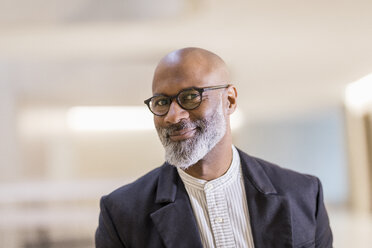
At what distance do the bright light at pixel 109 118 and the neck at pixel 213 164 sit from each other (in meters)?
2.35

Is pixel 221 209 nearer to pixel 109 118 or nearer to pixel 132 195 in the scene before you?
pixel 132 195

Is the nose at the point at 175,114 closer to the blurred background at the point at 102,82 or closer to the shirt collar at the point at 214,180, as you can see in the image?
the shirt collar at the point at 214,180

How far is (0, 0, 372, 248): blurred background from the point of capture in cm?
310

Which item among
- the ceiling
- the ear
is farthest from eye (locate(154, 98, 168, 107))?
the ceiling

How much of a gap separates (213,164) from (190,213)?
0.16m

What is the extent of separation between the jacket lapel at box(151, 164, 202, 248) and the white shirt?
0.04 meters

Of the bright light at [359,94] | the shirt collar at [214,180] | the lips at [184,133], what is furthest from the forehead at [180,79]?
the bright light at [359,94]

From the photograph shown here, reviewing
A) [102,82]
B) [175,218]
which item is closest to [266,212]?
[175,218]

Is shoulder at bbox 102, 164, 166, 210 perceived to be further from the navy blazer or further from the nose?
the nose

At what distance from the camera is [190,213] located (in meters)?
1.04

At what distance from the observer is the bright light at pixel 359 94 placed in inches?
135

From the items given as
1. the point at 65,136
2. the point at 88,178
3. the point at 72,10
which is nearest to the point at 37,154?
the point at 65,136

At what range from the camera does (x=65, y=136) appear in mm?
3428

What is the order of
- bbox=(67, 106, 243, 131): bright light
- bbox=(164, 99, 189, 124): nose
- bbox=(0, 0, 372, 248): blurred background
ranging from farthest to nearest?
bbox=(67, 106, 243, 131): bright light
bbox=(0, 0, 372, 248): blurred background
bbox=(164, 99, 189, 124): nose
